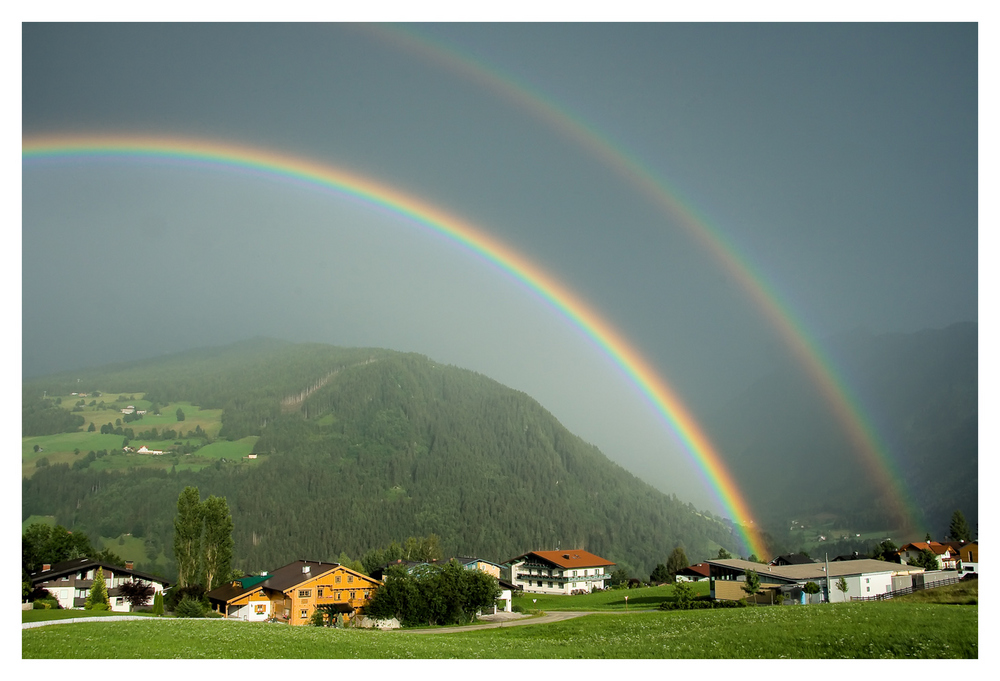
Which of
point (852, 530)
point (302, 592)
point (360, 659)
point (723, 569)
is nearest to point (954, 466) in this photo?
point (852, 530)

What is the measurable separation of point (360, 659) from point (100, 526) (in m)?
115

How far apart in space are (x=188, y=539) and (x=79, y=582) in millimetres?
7903

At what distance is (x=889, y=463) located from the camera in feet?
510

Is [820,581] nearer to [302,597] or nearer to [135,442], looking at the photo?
[302,597]

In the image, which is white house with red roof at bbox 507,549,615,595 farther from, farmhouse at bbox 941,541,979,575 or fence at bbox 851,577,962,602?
farmhouse at bbox 941,541,979,575

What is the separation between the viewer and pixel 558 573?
7031cm

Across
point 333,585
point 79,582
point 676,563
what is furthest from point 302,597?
point 676,563

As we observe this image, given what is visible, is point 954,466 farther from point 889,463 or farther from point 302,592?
point 302,592

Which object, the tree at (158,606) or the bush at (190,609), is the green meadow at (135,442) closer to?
the tree at (158,606)

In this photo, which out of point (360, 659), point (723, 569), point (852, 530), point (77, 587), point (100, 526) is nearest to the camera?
point (360, 659)

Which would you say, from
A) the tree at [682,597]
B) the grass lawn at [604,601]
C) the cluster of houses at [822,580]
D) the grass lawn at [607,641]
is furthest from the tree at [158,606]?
the cluster of houses at [822,580]

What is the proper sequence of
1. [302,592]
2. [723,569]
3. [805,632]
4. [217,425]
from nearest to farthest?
[805,632] → [302,592] → [723,569] → [217,425]

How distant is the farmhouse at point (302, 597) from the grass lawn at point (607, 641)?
1507 cm

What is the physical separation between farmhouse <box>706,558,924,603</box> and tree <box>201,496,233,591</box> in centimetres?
3478
